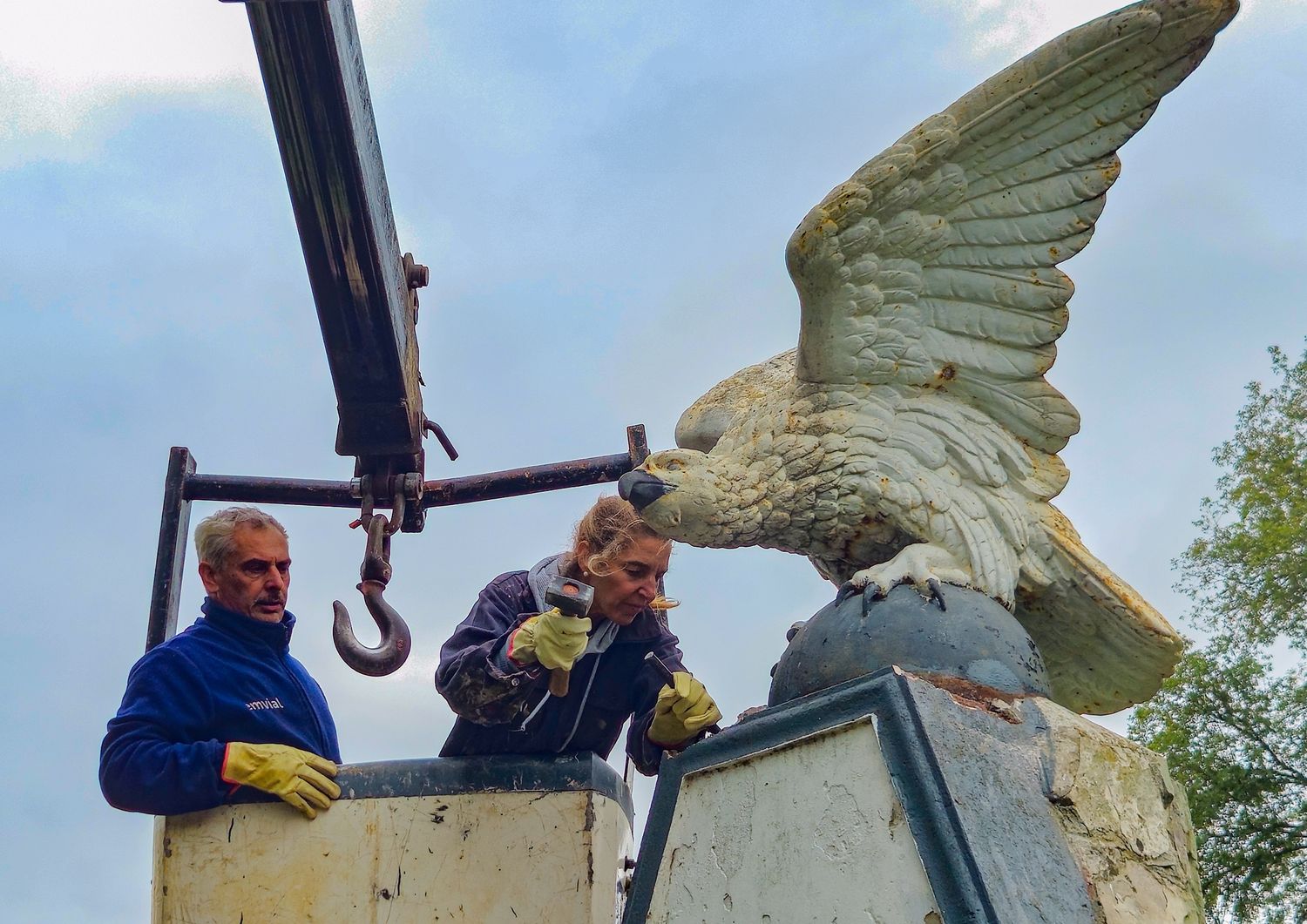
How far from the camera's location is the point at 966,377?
2760mm

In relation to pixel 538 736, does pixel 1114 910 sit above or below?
below

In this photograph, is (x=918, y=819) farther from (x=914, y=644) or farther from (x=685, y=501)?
(x=685, y=501)

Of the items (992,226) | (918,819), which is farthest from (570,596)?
(992,226)

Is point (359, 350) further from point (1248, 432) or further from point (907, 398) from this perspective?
point (1248, 432)

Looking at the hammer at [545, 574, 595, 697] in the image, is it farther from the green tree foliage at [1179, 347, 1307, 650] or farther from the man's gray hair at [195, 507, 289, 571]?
the green tree foliage at [1179, 347, 1307, 650]

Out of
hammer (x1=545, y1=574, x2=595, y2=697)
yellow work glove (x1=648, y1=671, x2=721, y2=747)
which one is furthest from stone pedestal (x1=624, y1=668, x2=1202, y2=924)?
hammer (x1=545, y1=574, x2=595, y2=697)

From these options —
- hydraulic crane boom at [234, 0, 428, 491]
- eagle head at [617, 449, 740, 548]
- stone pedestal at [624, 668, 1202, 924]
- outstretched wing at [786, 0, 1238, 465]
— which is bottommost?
stone pedestal at [624, 668, 1202, 924]

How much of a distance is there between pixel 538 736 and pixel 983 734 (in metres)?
1.40

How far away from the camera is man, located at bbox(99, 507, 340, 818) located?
9.70 feet

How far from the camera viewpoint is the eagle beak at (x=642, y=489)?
267 centimetres

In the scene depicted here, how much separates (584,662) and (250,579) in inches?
36.9

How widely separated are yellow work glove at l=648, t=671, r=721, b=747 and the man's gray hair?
126cm

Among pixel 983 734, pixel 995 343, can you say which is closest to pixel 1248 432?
pixel 995 343

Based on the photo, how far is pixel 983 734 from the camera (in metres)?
2.10
